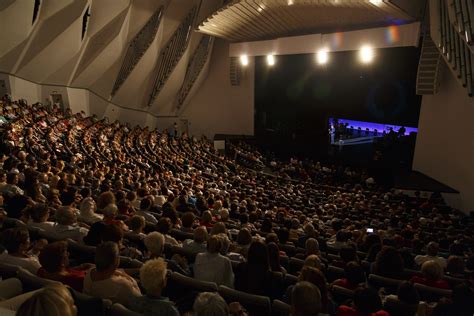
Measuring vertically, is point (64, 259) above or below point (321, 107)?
below

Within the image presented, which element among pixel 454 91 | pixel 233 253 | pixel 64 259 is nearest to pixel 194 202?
pixel 233 253

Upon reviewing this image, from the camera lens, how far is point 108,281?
237 centimetres

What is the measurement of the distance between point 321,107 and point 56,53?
10.9m

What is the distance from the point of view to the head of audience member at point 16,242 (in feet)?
8.86

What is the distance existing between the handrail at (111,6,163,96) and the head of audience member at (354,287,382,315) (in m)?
16.5

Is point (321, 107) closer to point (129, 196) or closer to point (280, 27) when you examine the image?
point (280, 27)

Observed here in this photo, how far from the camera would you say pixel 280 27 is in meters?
16.4

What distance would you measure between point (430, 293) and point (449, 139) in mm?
10015

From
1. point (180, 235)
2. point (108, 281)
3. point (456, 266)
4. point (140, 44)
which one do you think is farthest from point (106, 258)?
point (140, 44)

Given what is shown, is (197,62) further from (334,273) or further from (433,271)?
(433,271)

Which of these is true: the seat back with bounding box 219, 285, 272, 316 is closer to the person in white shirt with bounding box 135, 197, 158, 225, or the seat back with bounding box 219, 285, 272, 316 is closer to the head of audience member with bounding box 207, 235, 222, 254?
the head of audience member with bounding box 207, 235, 222, 254

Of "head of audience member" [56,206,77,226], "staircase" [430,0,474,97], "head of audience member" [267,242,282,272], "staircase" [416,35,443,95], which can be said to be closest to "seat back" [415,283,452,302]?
"head of audience member" [267,242,282,272]

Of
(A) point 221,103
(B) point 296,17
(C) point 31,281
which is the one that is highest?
(B) point 296,17

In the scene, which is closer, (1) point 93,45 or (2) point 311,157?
(1) point 93,45
